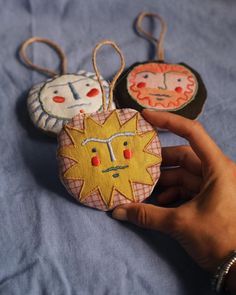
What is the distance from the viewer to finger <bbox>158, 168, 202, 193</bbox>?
91cm

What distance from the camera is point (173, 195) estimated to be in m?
0.93

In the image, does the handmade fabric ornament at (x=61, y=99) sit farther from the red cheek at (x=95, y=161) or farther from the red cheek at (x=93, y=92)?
the red cheek at (x=95, y=161)

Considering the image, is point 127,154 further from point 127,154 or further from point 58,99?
point 58,99

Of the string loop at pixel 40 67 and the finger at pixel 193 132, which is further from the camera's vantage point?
the string loop at pixel 40 67

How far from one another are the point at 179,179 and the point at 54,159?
0.31m

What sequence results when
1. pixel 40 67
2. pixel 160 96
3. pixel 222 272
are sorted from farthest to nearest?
pixel 40 67
pixel 160 96
pixel 222 272

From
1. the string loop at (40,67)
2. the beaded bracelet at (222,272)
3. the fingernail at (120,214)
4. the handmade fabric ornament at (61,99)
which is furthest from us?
the string loop at (40,67)

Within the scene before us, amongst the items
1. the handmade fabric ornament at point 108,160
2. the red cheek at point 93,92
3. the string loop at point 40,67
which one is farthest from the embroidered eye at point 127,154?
the string loop at point 40,67

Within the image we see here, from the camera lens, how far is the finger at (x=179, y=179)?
91 cm

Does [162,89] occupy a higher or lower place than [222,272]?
higher

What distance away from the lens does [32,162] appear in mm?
980

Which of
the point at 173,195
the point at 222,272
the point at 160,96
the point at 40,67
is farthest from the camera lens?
the point at 40,67

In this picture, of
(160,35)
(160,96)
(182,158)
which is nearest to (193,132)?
(182,158)

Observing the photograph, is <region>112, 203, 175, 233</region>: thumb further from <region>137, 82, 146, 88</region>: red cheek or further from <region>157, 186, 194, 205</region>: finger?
<region>137, 82, 146, 88</region>: red cheek
